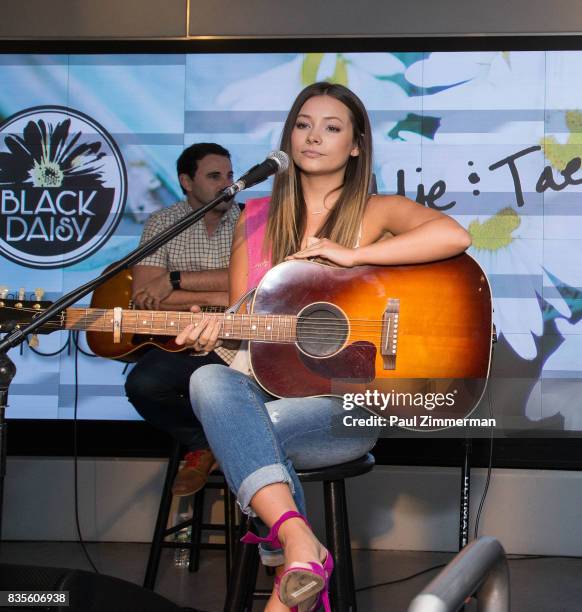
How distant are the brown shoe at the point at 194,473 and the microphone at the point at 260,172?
1.19m

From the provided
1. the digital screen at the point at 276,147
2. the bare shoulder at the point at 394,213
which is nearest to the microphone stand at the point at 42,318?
the bare shoulder at the point at 394,213

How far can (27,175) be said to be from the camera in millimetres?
3979

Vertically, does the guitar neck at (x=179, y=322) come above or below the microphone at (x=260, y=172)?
below

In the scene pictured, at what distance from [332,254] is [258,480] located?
2.11 feet

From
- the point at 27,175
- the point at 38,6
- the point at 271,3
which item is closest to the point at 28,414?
the point at 27,175

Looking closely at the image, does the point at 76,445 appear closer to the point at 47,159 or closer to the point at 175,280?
the point at 175,280

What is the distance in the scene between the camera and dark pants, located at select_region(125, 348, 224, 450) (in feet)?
9.60

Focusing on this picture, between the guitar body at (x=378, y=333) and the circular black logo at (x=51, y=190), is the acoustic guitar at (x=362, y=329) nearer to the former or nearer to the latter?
the guitar body at (x=378, y=333)

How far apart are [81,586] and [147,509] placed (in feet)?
7.35

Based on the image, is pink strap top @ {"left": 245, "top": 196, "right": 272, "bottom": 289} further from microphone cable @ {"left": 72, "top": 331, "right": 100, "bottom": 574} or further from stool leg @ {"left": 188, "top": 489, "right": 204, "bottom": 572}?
Result: microphone cable @ {"left": 72, "top": 331, "right": 100, "bottom": 574}

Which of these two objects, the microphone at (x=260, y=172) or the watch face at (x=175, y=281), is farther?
the watch face at (x=175, y=281)

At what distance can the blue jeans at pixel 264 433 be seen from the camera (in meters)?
1.88

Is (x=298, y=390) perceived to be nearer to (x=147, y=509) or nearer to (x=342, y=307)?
(x=342, y=307)

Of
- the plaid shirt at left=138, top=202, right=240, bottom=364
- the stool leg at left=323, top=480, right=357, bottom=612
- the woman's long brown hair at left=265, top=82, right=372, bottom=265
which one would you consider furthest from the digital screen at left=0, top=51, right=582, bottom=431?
the stool leg at left=323, top=480, right=357, bottom=612
